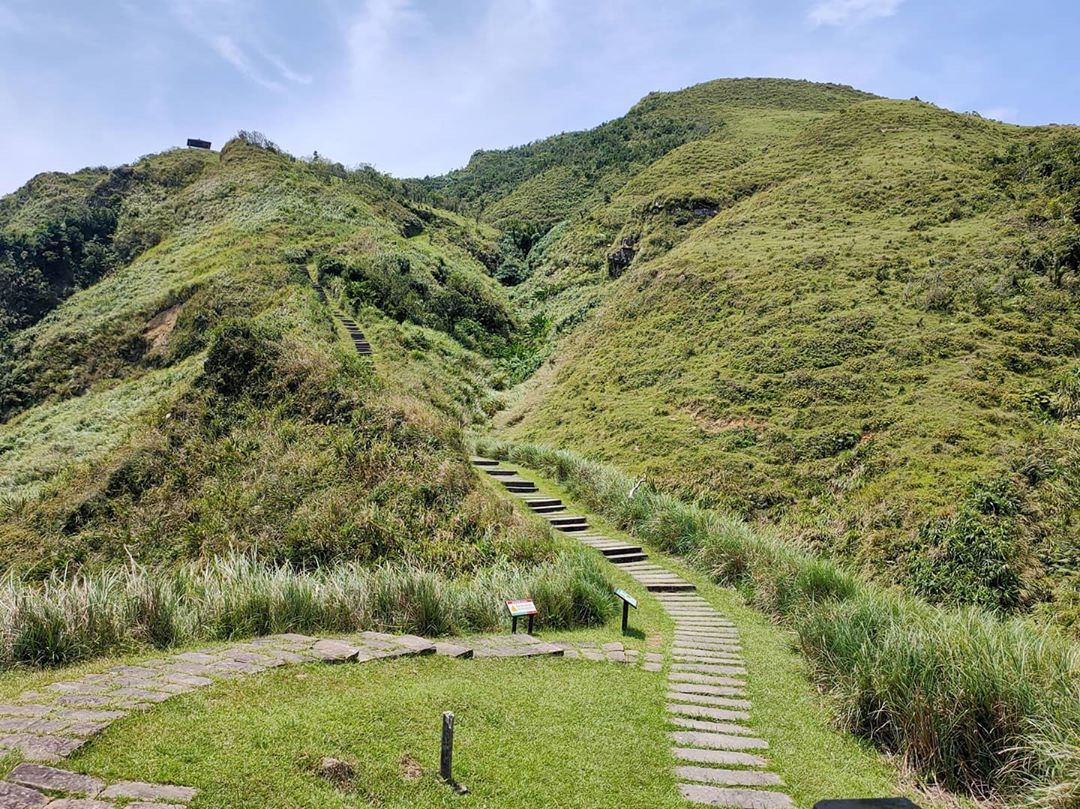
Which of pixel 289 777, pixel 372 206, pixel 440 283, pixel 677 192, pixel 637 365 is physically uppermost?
pixel 372 206

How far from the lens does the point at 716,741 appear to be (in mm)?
5012

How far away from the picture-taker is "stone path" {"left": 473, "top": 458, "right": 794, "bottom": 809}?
13.9ft

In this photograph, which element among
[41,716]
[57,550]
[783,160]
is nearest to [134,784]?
[41,716]

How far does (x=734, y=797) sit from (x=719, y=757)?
2.05 feet

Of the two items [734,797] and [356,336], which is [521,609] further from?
[356,336]

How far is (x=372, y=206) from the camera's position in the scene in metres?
59.6

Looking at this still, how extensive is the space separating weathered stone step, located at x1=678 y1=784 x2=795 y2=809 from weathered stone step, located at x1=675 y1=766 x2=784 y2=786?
0.10 m

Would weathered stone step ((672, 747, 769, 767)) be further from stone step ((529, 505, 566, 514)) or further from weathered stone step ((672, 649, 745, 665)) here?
stone step ((529, 505, 566, 514))

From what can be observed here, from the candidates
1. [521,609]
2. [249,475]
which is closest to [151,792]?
[521,609]

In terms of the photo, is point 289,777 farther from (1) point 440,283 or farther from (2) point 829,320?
(1) point 440,283

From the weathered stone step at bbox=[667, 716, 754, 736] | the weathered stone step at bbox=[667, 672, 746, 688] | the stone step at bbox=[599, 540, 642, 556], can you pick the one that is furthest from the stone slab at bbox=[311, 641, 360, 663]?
the stone step at bbox=[599, 540, 642, 556]

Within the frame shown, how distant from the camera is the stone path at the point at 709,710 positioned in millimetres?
4238

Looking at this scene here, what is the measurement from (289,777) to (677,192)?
50.0m

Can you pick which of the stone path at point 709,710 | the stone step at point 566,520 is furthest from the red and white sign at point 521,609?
the stone step at point 566,520
